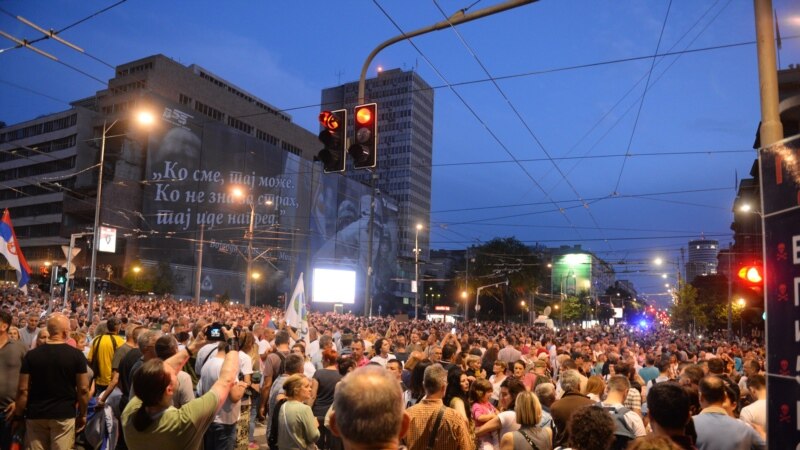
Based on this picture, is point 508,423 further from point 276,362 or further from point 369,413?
point 276,362

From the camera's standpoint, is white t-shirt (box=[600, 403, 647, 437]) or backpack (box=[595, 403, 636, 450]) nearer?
backpack (box=[595, 403, 636, 450])

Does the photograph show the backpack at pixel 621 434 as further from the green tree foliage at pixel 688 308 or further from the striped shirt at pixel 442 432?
the green tree foliage at pixel 688 308

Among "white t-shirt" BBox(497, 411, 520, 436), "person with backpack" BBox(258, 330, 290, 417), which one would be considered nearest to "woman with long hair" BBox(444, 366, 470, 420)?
"white t-shirt" BBox(497, 411, 520, 436)

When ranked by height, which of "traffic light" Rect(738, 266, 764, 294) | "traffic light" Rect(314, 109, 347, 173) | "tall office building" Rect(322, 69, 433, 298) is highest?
"tall office building" Rect(322, 69, 433, 298)

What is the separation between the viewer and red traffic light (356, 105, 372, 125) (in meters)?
9.34

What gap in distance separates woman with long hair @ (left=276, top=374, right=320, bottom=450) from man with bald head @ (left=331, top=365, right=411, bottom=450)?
3.21m

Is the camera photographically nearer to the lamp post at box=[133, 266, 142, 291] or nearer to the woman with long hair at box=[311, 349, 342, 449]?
the woman with long hair at box=[311, 349, 342, 449]

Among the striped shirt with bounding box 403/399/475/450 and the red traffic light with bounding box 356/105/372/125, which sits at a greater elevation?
the red traffic light with bounding box 356/105/372/125

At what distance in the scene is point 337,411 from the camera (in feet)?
7.54

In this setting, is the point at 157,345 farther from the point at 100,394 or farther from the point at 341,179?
the point at 341,179

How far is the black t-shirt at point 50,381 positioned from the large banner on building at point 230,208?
139ft

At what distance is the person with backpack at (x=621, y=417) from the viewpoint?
4.76m

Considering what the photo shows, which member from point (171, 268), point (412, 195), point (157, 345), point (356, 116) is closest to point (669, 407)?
point (157, 345)

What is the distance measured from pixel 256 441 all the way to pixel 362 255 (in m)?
71.4
